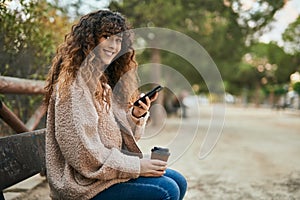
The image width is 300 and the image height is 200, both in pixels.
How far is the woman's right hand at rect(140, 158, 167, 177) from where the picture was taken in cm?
173

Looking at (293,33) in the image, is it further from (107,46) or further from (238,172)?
(107,46)

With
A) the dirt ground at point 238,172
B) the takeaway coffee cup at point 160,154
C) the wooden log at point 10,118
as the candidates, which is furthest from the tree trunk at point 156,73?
the takeaway coffee cup at point 160,154

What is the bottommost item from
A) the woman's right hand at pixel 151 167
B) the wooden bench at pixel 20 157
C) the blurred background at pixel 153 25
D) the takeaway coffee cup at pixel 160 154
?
the wooden bench at pixel 20 157

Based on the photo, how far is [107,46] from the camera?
73.0 inches

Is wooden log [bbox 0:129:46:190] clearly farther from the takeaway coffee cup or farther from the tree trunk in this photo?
the tree trunk

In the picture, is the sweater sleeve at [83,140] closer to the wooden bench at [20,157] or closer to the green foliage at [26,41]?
the wooden bench at [20,157]

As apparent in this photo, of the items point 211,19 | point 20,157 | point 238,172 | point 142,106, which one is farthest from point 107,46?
point 211,19

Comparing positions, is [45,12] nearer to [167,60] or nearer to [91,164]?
[91,164]

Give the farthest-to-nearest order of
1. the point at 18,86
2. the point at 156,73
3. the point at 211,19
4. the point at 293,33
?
1. the point at 293,33
2. the point at 156,73
3. the point at 211,19
4. the point at 18,86

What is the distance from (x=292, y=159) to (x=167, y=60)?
1007cm

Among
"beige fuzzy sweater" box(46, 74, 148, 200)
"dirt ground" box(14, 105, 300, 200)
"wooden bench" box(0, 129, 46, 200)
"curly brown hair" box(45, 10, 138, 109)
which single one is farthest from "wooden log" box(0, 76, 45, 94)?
"beige fuzzy sweater" box(46, 74, 148, 200)

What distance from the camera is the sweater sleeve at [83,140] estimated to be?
160 centimetres

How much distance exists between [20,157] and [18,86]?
50.3 inches

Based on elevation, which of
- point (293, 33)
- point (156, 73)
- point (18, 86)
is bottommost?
point (18, 86)
